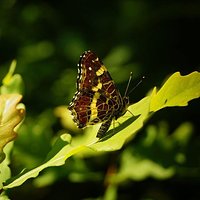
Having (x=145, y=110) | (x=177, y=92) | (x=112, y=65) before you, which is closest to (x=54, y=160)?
(x=145, y=110)

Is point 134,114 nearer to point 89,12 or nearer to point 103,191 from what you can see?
point 103,191

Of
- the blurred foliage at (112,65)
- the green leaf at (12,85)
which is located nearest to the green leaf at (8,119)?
the green leaf at (12,85)

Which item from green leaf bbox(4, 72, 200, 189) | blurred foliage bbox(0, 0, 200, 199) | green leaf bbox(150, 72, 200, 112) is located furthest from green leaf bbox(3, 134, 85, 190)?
blurred foliage bbox(0, 0, 200, 199)

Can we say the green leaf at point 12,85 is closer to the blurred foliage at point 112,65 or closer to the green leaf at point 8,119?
the green leaf at point 8,119

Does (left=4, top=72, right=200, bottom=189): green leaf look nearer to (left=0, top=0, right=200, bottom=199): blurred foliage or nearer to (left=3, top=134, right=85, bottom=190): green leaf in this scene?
(left=3, top=134, right=85, bottom=190): green leaf

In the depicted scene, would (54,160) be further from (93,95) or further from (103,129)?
(93,95)


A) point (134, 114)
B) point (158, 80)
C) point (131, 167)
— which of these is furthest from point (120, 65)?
point (134, 114)

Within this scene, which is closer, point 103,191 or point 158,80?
point 103,191
